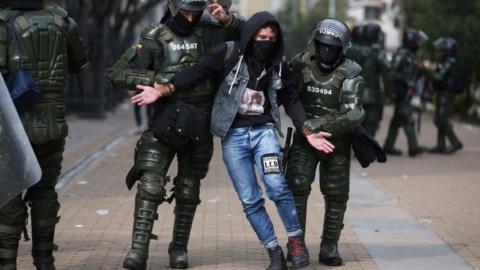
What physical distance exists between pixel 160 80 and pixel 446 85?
12.5 metres

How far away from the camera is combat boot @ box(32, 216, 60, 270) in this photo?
7.01 meters

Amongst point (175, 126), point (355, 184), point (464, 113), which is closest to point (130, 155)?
point (355, 184)

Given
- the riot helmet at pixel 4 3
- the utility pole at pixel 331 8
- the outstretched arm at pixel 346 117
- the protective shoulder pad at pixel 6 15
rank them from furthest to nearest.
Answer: the utility pole at pixel 331 8
the outstretched arm at pixel 346 117
the riot helmet at pixel 4 3
the protective shoulder pad at pixel 6 15

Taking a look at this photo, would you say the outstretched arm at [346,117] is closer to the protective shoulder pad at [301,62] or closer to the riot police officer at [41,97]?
the protective shoulder pad at [301,62]

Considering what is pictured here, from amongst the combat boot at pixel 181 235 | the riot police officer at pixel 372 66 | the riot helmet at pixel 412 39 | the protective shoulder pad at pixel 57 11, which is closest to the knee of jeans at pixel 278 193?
the combat boot at pixel 181 235

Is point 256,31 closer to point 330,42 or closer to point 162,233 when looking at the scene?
point 330,42

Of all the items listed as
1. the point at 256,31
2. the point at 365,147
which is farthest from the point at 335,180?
the point at 256,31

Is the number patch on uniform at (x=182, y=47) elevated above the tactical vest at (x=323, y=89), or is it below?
above

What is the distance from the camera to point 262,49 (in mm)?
7133

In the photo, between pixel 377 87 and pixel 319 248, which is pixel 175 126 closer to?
pixel 319 248

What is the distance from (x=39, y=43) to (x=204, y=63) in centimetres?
102

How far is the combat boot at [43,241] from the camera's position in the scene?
7.01 m

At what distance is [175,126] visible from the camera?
23.4ft

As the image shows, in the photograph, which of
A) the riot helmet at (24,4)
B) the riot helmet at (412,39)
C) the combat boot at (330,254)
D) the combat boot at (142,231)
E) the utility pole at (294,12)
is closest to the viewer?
the riot helmet at (24,4)
